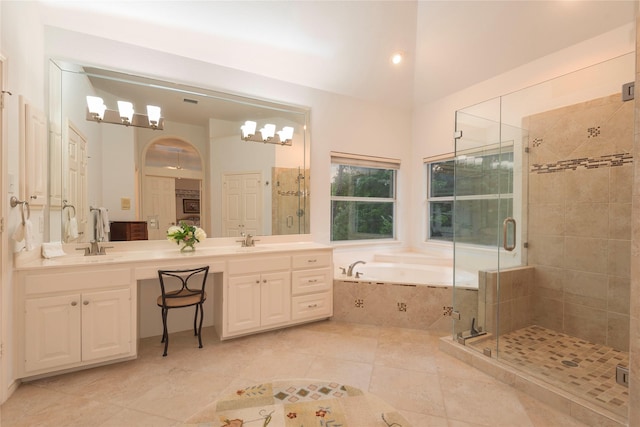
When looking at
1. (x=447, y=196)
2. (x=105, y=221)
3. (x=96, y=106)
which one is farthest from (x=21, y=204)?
(x=447, y=196)

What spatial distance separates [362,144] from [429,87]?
110 centimetres

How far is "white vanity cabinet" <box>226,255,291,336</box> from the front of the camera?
2596 millimetres

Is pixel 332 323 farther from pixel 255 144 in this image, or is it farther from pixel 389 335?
pixel 255 144

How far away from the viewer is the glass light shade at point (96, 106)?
2.46 metres

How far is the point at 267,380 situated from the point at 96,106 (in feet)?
8.54

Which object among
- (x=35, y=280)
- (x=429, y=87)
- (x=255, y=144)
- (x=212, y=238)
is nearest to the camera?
(x=35, y=280)

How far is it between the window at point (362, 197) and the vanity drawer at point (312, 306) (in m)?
1.03

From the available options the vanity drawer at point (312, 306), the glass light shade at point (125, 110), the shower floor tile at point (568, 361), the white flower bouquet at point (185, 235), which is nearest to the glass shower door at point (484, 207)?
the shower floor tile at point (568, 361)

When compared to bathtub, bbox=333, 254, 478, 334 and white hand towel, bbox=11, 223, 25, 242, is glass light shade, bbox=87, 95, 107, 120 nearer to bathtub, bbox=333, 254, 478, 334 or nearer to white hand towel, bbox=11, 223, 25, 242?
white hand towel, bbox=11, 223, 25, 242

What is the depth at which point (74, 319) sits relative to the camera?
6.61 feet

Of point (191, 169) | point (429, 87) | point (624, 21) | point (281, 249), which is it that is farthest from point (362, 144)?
point (624, 21)

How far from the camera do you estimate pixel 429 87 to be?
12.4ft

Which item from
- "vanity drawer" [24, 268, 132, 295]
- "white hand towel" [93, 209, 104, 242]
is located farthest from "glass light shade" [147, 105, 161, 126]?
"vanity drawer" [24, 268, 132, 295]

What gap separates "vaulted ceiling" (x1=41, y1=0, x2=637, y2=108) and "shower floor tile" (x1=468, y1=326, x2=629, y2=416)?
2609 mm
